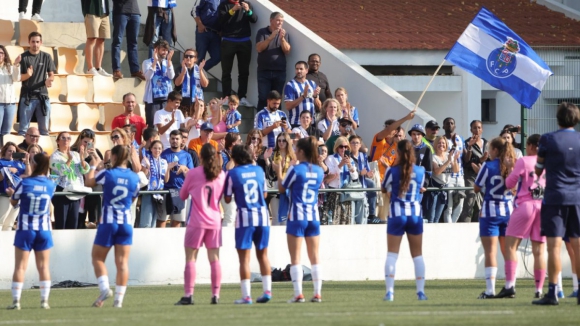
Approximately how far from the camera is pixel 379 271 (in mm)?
18781

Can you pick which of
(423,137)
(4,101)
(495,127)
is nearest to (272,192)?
(423,137)

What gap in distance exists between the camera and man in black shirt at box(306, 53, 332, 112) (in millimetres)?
20766

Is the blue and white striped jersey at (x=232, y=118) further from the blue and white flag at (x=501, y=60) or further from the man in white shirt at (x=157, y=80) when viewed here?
the blue and white flag at (x=501, y=60)

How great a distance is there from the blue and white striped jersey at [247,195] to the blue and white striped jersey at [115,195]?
3.76 feet

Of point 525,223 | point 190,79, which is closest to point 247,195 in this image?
point 525,223

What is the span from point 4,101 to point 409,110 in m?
7.08

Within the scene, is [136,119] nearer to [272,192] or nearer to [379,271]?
[272,192]

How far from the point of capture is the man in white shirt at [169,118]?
62.1 feet

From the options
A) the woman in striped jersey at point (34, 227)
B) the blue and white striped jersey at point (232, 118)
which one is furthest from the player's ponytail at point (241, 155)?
the blue and white striped jersey at point (232, 118)

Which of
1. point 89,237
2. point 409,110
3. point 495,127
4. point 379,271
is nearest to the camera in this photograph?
point 89,237

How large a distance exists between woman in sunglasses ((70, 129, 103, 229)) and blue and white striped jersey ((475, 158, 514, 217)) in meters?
6.14

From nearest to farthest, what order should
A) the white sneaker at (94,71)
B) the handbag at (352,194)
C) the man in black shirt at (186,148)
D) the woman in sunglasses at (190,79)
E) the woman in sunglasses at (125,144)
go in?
the woman in sunglasses at (125,144) → the man in black shirt at (186,148) → the handbag at (352,194) → the woman in sunglasses at (190,79) → the white sneaker at (94,71)

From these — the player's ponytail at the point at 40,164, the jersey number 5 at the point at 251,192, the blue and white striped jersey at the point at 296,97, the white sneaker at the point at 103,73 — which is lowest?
the jersey number 5 at the point at 251,192

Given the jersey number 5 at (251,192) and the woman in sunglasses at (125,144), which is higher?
the woman in sunglasses at (125,144)
